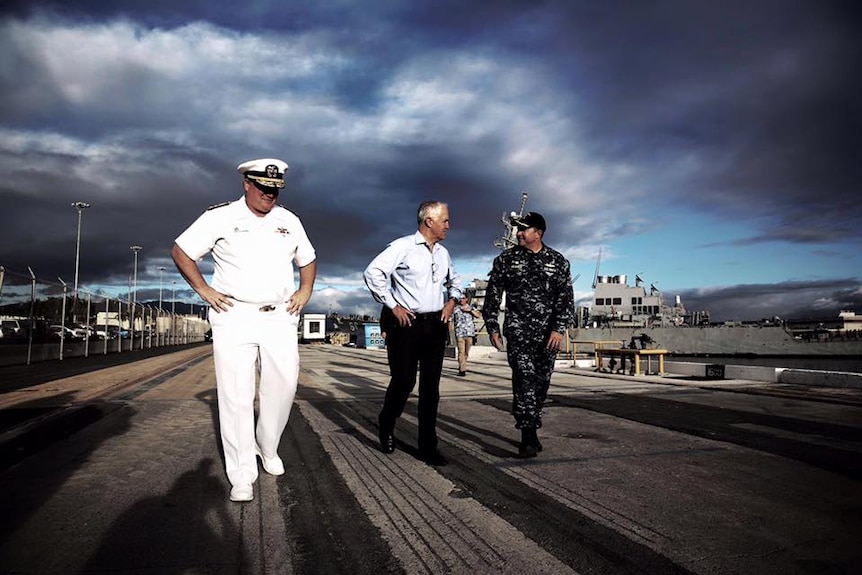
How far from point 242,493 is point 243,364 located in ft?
2.36

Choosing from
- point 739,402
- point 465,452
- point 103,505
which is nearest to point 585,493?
point 465,452

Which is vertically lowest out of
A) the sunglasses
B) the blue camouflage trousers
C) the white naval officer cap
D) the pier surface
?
the pier surface

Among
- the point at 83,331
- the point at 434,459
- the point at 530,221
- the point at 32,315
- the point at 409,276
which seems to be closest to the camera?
the point at 434,459

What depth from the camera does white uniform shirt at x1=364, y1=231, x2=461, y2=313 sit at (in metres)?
4.14

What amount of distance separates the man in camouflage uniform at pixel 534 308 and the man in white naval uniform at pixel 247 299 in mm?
1774

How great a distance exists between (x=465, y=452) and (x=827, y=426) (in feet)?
12.5

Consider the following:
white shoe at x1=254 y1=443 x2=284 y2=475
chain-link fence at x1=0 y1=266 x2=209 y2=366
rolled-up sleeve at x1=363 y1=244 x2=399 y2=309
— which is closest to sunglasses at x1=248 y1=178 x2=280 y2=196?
rolled-up sleeve at x1=363 y1=244 x2=399 y2=309

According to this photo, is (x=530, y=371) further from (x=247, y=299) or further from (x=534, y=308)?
(x=247, y=299)

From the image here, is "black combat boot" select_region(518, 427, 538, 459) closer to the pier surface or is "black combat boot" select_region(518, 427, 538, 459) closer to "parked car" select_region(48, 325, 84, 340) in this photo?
the pier surface

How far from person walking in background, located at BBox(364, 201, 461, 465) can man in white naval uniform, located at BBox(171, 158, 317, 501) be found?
89cm

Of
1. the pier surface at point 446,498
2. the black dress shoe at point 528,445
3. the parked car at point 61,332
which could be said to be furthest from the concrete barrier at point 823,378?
the parked car at point 61,332

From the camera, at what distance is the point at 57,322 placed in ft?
59.4

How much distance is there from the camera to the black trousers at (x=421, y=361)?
4.06m

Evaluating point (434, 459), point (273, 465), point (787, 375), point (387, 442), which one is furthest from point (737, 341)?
point (273, 465)
